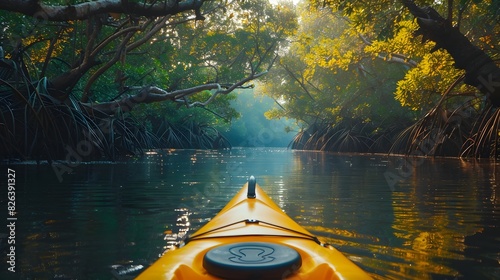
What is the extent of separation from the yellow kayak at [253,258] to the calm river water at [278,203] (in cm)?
60

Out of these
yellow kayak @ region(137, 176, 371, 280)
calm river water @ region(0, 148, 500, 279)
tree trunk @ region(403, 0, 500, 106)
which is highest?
tree trunk @ region(403, 0, 500, 106)

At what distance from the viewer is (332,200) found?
522 cm

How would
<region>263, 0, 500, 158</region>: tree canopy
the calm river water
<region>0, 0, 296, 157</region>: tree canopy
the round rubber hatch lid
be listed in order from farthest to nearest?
<region>263, 0, 500, 158</region>: tree canopy, <region>0, 0, 296, 157</region>: tree canopy, the calm river water, the round rubber hatch lid

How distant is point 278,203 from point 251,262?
3.43m

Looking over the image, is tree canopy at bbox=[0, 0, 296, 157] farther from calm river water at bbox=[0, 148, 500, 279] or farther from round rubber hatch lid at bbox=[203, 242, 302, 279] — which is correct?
round rubber hatch lid at bbox=[203, 242, 302, 279]

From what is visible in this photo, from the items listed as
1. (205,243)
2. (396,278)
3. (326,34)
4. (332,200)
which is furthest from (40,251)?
(326,34)

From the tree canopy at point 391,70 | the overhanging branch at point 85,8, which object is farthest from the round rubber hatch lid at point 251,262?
the tree canopy at point 391,70

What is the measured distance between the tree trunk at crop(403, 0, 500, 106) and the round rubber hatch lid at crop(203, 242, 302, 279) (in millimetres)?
7729

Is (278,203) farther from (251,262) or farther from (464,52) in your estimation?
(464,52)

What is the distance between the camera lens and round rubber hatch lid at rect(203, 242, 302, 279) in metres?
1.45

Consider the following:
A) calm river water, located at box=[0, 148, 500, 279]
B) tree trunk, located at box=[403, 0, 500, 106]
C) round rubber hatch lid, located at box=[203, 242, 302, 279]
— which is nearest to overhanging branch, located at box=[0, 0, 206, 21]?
calm river water, located at box=[0, 148, 500, 279]

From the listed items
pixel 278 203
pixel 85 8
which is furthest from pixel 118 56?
pixel 278 203

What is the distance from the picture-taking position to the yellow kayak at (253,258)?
1490 mm

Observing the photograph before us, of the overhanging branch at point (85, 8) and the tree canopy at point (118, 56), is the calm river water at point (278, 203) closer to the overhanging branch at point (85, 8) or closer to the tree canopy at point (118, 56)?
the tree canopy at point (118, 56)
